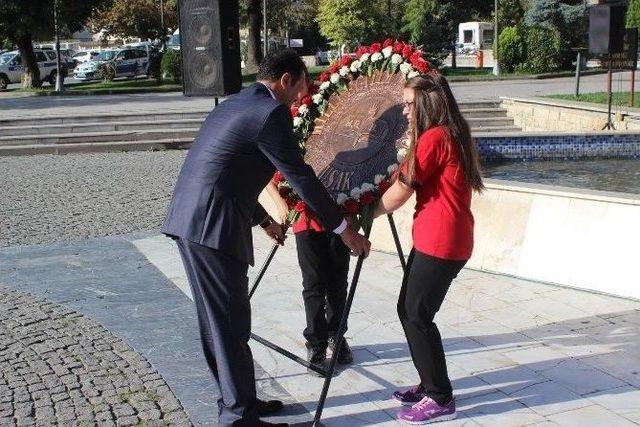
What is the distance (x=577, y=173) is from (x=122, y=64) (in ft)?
105

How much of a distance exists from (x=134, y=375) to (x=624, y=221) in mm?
3695

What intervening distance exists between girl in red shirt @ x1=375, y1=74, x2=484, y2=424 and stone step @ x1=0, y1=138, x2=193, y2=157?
46.9 ft

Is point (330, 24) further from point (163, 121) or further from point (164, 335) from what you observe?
point (164, 335)

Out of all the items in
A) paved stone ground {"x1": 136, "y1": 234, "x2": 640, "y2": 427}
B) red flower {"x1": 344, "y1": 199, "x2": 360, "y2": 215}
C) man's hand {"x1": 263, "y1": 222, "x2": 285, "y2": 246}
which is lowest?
paved stone ground {"x1": 136, "y1": 234, "x2": 640, "y2": 427}

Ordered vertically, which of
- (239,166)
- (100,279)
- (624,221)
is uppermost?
(239,166)

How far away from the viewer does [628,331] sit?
5.61 metres

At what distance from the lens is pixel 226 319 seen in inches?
162

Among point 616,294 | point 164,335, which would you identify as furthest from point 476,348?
point 164,335

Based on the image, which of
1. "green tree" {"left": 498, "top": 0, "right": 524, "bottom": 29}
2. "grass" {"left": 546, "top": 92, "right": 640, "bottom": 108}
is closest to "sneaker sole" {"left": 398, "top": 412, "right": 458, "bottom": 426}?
"grass" {"left": 546, "top": 92, "right": 640, "bottom": 108}

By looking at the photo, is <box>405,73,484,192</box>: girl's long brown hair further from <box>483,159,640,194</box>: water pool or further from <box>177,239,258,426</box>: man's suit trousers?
<box>483,159,640,194</box>: water pool

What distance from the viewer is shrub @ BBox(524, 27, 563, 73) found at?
34188 mm

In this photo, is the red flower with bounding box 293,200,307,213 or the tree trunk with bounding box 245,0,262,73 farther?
the tree trunk with bounding box 245,0,262,73

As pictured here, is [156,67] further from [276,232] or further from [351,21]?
[276,232]

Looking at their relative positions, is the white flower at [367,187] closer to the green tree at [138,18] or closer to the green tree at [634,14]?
the green tree at [634,14]
